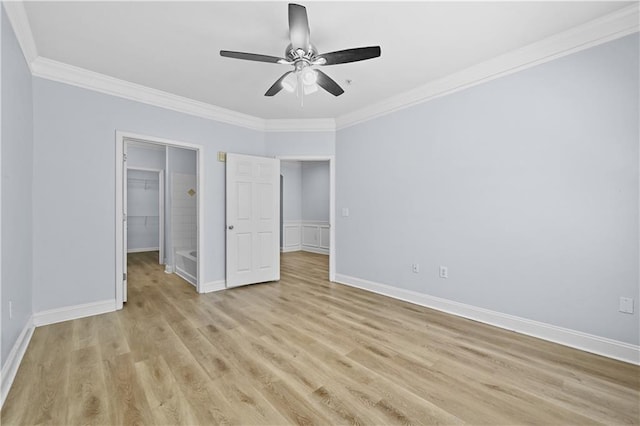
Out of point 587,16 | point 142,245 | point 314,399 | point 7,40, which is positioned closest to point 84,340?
point 314,399

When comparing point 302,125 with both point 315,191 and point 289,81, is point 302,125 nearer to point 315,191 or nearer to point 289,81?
point 289,81

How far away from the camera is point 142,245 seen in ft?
25.9

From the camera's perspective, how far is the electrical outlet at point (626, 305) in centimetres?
219

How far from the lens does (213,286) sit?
163 inches

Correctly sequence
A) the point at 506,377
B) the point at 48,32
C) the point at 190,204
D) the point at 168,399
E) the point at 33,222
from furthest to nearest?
the point at 190,204 < the point at 33,222 < the point at 48,32 < the point at 506,377 < the point at 168,399

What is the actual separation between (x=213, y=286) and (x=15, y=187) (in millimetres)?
2442

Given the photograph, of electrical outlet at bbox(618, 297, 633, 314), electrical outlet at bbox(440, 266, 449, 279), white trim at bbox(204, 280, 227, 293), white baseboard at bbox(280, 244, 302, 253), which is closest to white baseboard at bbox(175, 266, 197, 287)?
white trim at bbox(204, 280, 227, 293)

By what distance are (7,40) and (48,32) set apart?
49cm

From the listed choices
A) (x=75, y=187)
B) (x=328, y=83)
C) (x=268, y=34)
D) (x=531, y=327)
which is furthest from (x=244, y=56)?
(x=531, y=327)

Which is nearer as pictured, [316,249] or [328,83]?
[328,83]

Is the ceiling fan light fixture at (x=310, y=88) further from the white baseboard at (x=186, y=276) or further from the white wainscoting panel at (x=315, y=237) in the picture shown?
the white wainscoting panel at (x=315, y=237)

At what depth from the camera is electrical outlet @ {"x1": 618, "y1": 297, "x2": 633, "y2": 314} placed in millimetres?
2191

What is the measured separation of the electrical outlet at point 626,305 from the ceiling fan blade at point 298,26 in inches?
124

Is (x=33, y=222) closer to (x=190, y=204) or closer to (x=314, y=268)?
(x=190, y=204)
